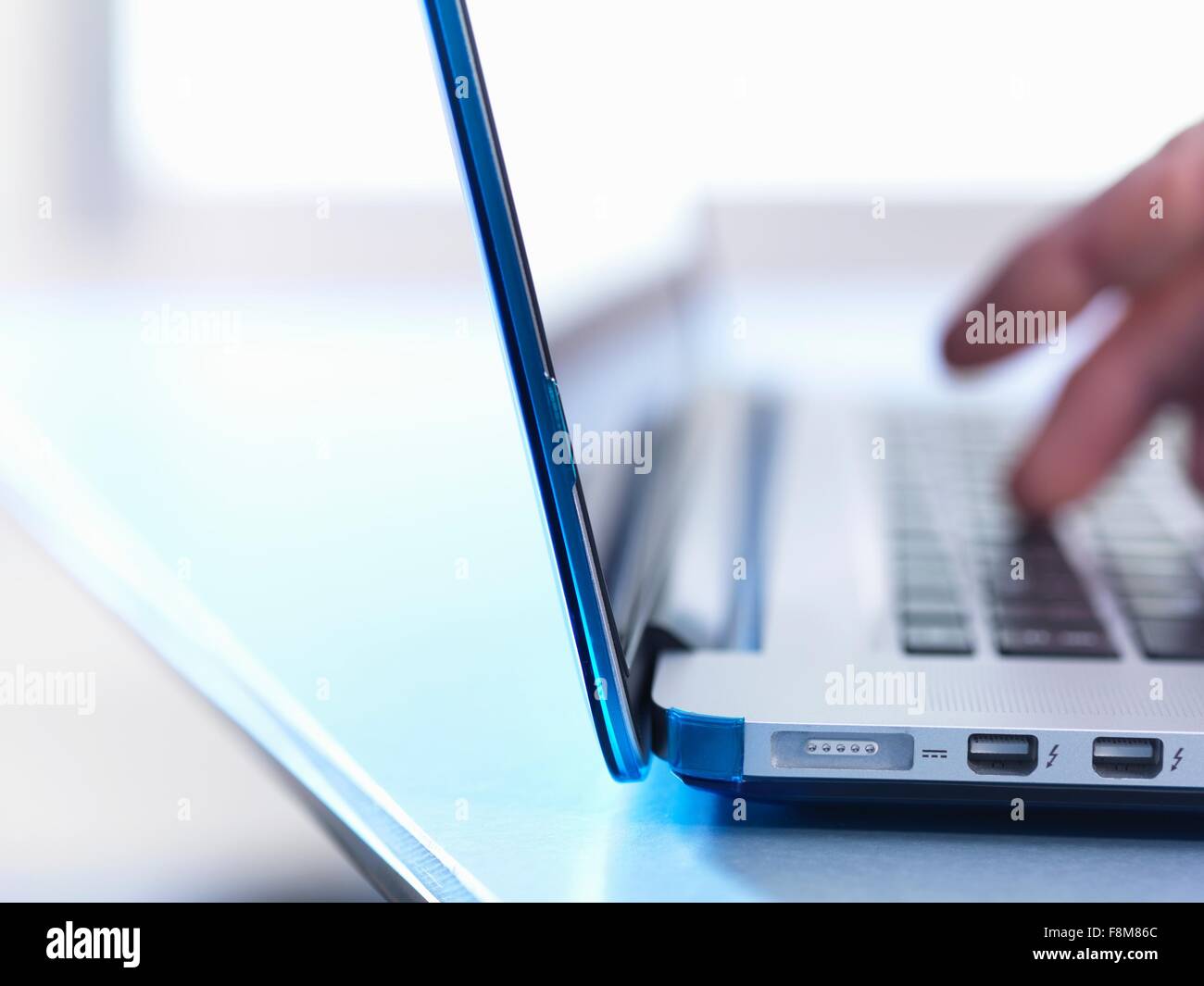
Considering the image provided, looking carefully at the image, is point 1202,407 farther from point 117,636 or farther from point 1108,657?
point 117,636

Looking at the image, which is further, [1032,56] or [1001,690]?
[1032,56]

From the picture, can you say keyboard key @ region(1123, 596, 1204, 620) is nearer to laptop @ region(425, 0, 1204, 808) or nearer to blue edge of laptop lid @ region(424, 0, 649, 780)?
laptop @ region(425, 0, 1204, 808)

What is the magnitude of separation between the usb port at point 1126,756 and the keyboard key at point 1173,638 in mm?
75

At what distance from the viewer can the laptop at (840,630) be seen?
265mm

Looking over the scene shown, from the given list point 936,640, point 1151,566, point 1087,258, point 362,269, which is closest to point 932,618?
point 936,640

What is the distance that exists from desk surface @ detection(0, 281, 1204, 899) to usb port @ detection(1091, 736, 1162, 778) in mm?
20

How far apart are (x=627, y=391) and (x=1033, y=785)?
28 centimetres

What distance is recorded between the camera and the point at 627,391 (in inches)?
20.4

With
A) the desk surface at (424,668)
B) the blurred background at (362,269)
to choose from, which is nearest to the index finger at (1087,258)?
the blurred background at (362,269)

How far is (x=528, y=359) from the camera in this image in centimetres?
26

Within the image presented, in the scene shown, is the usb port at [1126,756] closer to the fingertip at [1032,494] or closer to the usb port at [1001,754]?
the usb port at [1001,754]

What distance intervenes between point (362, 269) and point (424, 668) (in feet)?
4.91

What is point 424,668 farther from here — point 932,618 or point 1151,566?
point 1151,566
